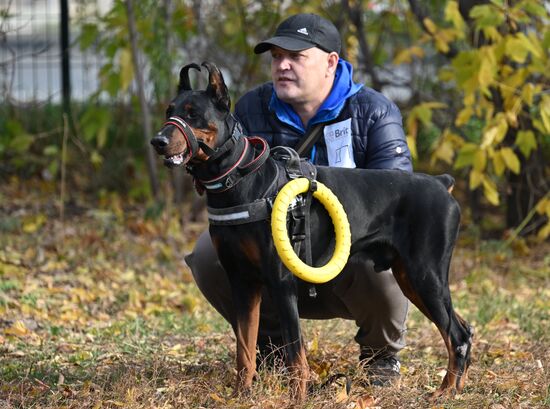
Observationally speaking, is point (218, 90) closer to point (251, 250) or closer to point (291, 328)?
point (251, 250)

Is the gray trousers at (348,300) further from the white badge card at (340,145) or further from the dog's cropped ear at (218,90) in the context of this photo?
the dog's cropped ear at (218,90)

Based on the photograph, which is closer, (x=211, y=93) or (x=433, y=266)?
(x=211, y=93)

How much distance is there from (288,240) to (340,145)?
2.92 feet

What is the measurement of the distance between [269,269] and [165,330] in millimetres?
2018

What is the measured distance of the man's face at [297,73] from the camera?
15.1 ft

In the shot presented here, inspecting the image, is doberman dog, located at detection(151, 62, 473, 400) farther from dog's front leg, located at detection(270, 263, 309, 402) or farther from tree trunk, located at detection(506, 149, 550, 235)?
tree trunk, located at detection(506, 149, 550, 235)

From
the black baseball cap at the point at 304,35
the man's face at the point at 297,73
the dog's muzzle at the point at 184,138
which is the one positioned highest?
the black baseball cap at the point at 304,35

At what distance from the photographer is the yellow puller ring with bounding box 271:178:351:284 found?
154 inches

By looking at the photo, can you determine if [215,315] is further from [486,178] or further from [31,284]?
[486,178]

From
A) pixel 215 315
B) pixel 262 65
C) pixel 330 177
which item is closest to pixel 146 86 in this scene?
pixel 262 65

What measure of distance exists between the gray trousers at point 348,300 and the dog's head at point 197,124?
2.97 feet

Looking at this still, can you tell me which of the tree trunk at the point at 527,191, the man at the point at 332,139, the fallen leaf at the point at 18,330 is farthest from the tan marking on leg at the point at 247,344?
the tree trunk at the point at 527,191

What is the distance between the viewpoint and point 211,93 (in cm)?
396

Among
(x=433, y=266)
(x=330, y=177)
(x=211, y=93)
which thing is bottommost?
(x=433, y=266)
